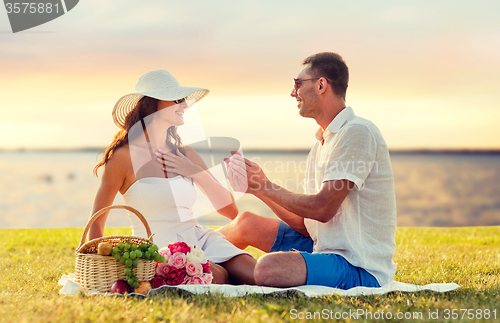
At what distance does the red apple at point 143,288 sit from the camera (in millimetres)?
3429

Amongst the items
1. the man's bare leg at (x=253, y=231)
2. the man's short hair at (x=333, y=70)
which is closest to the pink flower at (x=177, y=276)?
the man's bare leg at (x=253, y=231)

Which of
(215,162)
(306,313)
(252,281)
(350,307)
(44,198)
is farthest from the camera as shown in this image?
(44,198)

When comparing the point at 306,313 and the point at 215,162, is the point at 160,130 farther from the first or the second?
the point at 306,313

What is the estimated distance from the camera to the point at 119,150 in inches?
169

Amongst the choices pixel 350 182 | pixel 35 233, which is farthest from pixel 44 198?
pixel 350 182

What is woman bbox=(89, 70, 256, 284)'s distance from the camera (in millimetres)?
4164

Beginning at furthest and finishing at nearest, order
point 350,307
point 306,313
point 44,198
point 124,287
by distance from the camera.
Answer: point 44,198
point 124,287
point 350,307
point 306,313

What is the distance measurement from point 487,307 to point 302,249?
1.74 metres

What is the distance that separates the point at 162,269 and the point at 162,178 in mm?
1015

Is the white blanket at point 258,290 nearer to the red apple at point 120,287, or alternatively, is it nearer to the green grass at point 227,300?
the green grass at point 227,300

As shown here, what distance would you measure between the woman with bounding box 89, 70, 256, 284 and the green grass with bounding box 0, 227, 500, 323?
0.77m

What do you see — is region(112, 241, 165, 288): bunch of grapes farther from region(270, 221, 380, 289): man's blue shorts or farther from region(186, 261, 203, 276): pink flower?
region(270, 221, 380, 289): man's blue shorts

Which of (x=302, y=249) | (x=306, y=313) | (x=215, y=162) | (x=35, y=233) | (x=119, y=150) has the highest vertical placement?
(x=119, y=150)

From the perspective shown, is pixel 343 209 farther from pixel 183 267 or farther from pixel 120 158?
pixel 120 158
